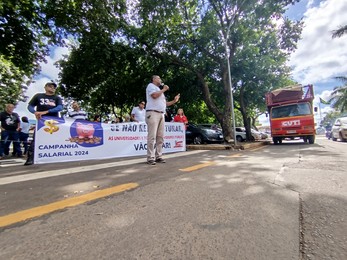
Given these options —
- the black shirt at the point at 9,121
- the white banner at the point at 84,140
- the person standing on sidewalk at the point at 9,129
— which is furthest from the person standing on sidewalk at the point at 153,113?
the black shirt at the point at 9,121

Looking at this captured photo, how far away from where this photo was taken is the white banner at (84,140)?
5.58 m

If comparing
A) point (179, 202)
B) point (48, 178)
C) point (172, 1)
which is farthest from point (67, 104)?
point (179, 202)

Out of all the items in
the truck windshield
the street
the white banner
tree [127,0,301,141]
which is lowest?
the street

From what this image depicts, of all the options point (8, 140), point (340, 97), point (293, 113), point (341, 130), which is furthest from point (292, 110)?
point (340, 97)

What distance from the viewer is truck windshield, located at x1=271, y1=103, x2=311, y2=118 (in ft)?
42.6

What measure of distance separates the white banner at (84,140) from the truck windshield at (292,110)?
8.68 meters

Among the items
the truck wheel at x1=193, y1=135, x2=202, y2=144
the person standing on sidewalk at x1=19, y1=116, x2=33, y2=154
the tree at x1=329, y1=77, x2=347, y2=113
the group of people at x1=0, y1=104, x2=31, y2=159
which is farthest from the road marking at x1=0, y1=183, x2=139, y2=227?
the tree at x1=329, y1=77, x2=347, y2=113

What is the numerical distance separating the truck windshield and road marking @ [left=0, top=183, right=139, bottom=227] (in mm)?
12768

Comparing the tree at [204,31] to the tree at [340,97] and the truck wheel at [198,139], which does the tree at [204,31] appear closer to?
the truck wheel at [198,139]

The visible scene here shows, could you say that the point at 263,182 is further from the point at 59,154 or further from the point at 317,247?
the point at 59,154

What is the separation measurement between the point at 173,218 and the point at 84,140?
5.06 m

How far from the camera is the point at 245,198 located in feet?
8.05

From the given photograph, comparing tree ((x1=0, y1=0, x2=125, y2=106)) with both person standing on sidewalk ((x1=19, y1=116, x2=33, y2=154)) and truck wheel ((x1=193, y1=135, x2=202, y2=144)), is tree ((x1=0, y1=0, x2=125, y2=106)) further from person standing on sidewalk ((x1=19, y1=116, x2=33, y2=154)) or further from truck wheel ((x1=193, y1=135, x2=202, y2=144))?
truck wheel ((x1=193, y1=135, x2=202, y2=144))

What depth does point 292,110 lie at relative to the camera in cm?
1328
